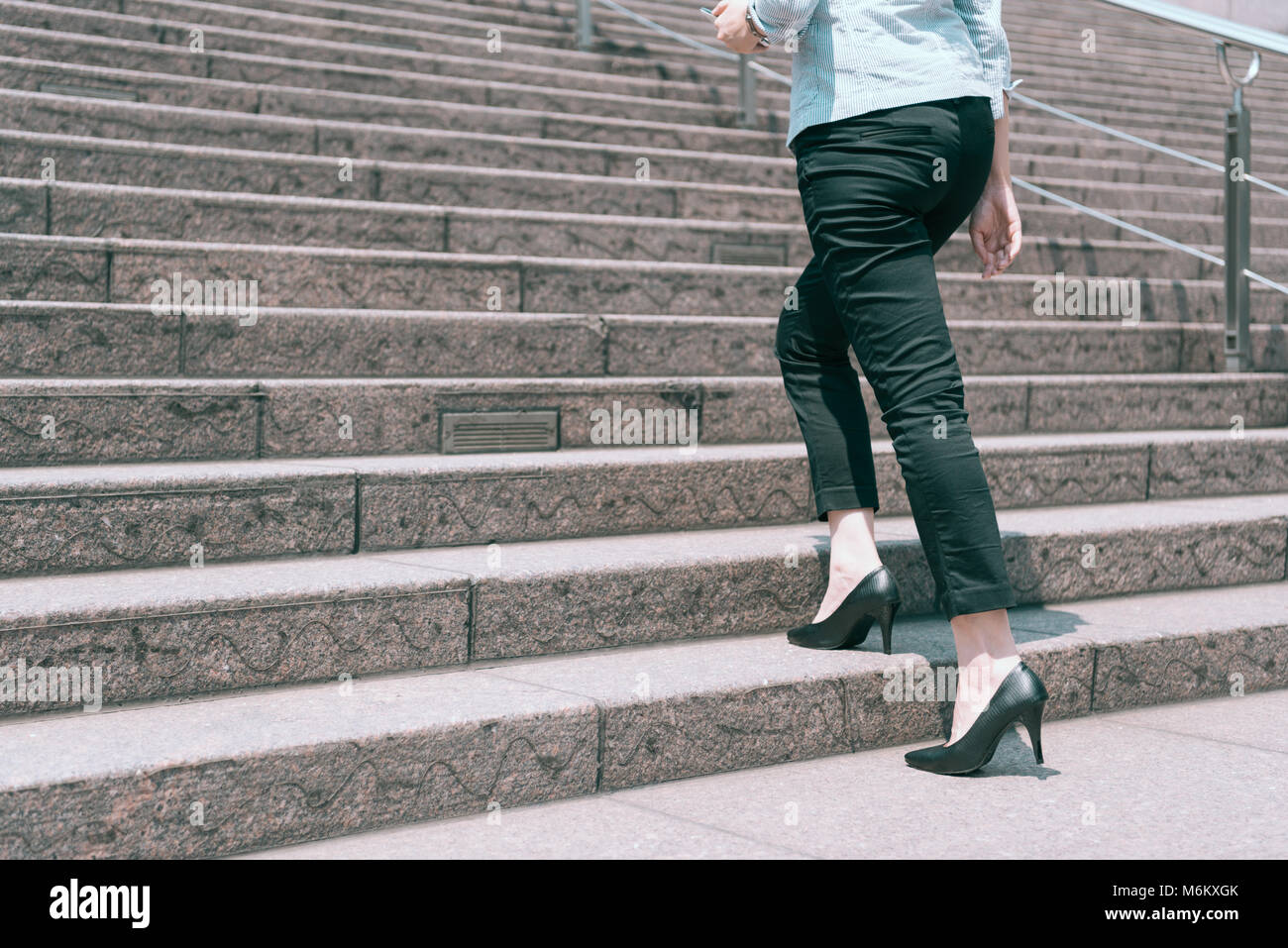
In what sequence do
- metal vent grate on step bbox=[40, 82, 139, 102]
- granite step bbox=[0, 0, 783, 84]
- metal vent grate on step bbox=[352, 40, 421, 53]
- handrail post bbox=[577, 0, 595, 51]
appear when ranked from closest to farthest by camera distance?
metal vent grate on step bbox=[40, 82, 139, 102] → granite step bbox=[0, 0, 783, 84] → metal vent grate on step bbox=[352, 40, 421, 53] → handrail post bbox=[577, 0, 595, 51]

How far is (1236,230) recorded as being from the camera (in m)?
5.32

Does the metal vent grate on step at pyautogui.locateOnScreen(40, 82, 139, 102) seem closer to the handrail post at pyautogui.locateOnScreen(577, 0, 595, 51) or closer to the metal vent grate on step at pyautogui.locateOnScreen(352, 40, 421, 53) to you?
the metal vent grate on step at pyautogui.locateOnScreen(352, 40, 421, 53)

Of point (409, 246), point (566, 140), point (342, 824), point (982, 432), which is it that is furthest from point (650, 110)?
point (342, 824)

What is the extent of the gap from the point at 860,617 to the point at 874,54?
4.00 ft

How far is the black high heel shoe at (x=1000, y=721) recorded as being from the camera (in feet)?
8.71

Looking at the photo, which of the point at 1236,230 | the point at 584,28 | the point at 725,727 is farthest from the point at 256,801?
the point at 584,28

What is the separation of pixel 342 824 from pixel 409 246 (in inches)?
102

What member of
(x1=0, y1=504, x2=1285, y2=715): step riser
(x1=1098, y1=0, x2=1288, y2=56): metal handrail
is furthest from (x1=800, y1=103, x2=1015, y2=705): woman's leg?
(x1=1098, y1=0, x2=1288, y2=56): metal handrail

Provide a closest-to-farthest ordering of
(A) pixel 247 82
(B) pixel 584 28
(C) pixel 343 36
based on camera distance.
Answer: (A) pixel 247 82 < (C) pixel 343 36 < (B) pixel 584 28

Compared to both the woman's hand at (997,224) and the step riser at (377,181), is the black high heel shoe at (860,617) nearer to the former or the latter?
the woman's hand at (997,224)

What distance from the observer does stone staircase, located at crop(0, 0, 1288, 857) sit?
2.54 meters

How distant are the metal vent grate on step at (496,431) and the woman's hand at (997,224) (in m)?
1.37

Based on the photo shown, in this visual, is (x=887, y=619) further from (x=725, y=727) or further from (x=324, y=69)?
(x=324, y=69)

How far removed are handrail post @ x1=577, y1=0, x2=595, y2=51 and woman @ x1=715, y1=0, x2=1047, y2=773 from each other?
4.62m
